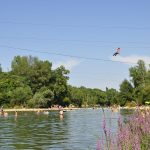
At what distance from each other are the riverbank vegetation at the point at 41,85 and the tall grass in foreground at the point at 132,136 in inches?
5626

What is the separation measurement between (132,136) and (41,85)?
541ft

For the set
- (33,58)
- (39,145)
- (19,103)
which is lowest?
(39,145)

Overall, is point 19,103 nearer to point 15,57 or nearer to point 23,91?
point 23,91

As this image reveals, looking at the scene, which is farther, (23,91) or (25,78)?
(25,78)

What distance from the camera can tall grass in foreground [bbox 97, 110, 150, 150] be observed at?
10.5 m

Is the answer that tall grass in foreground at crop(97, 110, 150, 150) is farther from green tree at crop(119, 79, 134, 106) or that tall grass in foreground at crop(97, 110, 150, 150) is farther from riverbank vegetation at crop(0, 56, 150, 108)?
green tree at crop(119, 79, 134, 106)

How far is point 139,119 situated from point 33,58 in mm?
173062

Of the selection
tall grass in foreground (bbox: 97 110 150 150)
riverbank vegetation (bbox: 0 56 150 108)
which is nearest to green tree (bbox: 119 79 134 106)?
riverbank vegetation (bbox: 0 56 150 108)

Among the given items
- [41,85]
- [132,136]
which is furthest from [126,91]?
[132,136]

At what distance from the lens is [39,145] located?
3128 cm

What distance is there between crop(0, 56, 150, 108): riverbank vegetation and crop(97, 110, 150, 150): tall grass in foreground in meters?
143

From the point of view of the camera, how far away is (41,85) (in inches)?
6919

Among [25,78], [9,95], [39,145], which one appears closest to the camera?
[39,145]

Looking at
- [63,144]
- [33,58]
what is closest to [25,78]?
[33,58]
